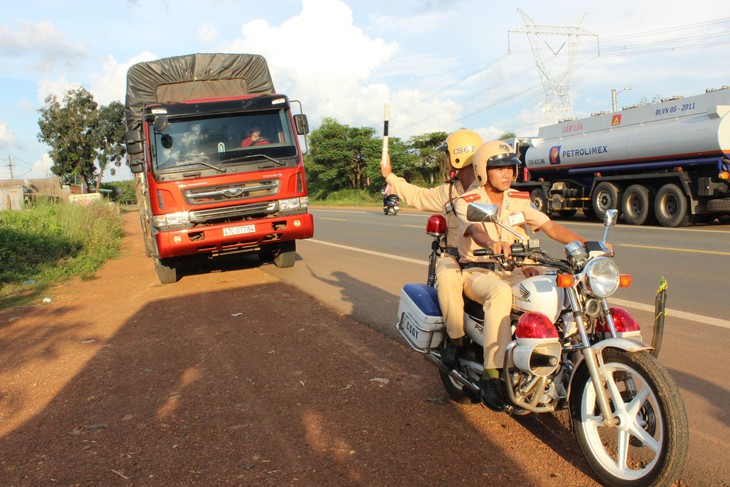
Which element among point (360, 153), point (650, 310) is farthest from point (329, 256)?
point (360, 153)

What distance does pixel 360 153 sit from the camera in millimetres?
51531

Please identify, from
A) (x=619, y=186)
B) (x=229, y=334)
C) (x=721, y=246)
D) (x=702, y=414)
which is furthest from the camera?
(x=619, y=186)

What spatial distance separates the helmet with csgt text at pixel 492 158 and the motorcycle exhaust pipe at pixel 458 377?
117 cm

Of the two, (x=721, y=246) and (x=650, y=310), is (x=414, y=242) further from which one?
(x=650, y=310)

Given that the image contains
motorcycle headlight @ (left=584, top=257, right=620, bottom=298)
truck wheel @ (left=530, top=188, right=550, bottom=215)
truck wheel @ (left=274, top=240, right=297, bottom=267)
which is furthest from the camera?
truck wheel @ (left=530, top=188, right=550, bottom=215)

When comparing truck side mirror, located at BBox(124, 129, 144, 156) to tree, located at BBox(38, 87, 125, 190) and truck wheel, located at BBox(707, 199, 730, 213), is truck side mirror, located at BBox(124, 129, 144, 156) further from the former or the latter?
tree, located at BBox(38, 87, 125, 190)

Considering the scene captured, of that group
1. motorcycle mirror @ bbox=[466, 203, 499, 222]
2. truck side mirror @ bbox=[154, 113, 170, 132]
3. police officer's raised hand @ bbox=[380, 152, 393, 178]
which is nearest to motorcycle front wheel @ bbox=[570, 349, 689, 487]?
motorcycle mirror @ bbox=[466, 203, 499, 222]

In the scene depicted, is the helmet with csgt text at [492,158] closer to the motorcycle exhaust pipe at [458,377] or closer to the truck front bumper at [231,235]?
the motorcycle exhaust pipe at [458,377]

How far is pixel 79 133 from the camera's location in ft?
160

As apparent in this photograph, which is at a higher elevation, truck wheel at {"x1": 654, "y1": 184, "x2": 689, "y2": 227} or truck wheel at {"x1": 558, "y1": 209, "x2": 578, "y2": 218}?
truck wheel at {"x1": 654, "y1": 184, "x2": 689, "y2": 227}

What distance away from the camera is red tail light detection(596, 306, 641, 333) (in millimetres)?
3010

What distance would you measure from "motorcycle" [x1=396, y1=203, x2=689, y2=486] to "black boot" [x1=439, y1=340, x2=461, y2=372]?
530 millimetres

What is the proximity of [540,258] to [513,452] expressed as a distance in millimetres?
1091

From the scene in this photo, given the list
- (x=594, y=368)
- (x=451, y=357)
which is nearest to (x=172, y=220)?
(x=451, y=357)
